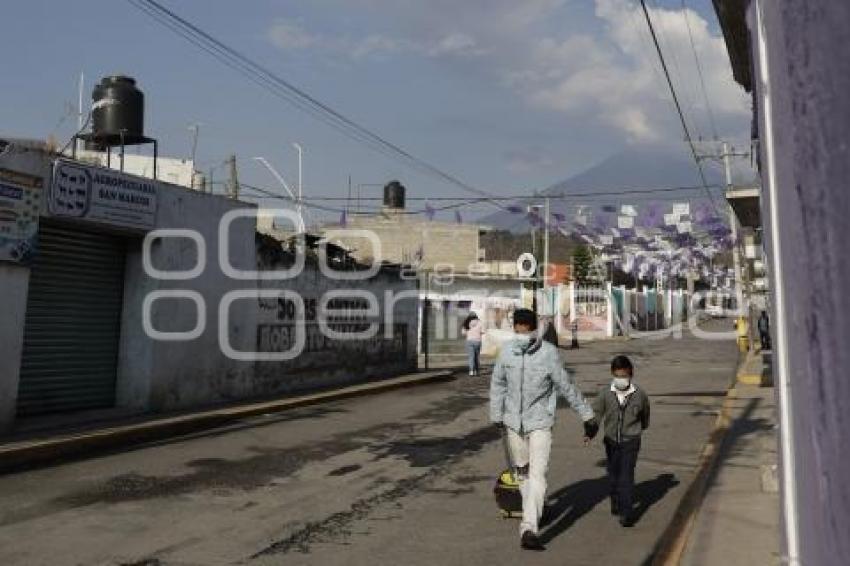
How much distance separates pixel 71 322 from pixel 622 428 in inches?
342

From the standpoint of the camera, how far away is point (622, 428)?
6863mm

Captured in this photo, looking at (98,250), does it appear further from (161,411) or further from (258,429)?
(258,429)

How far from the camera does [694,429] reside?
12375 millimetres

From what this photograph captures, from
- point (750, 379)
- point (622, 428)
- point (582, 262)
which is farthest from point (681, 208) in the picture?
point (582, 262)

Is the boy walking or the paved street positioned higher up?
the boy walking

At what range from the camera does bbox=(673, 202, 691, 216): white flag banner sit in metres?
33.8

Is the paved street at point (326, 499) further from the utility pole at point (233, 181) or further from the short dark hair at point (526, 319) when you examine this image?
the utility pole at point (233, 181)

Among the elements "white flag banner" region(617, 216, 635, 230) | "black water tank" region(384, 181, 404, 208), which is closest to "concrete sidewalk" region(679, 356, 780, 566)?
"white flag banner" region(617, 216, 635, 230)

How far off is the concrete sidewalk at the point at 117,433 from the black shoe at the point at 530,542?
6005 mm

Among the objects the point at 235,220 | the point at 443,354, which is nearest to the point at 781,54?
the point at 235,220

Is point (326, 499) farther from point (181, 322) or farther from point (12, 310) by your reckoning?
point (181, 322)

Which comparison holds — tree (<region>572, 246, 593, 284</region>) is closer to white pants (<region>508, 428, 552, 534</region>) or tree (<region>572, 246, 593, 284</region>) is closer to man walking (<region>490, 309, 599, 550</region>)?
man walking (<region>490, 309, 599, 550</region>)

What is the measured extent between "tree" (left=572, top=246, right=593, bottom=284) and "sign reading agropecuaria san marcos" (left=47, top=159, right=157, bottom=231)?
66.1 meters

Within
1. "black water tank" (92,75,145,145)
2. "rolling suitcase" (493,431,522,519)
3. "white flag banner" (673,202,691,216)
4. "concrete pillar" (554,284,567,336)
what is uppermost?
"white flag banner" (673,202,691,216)
